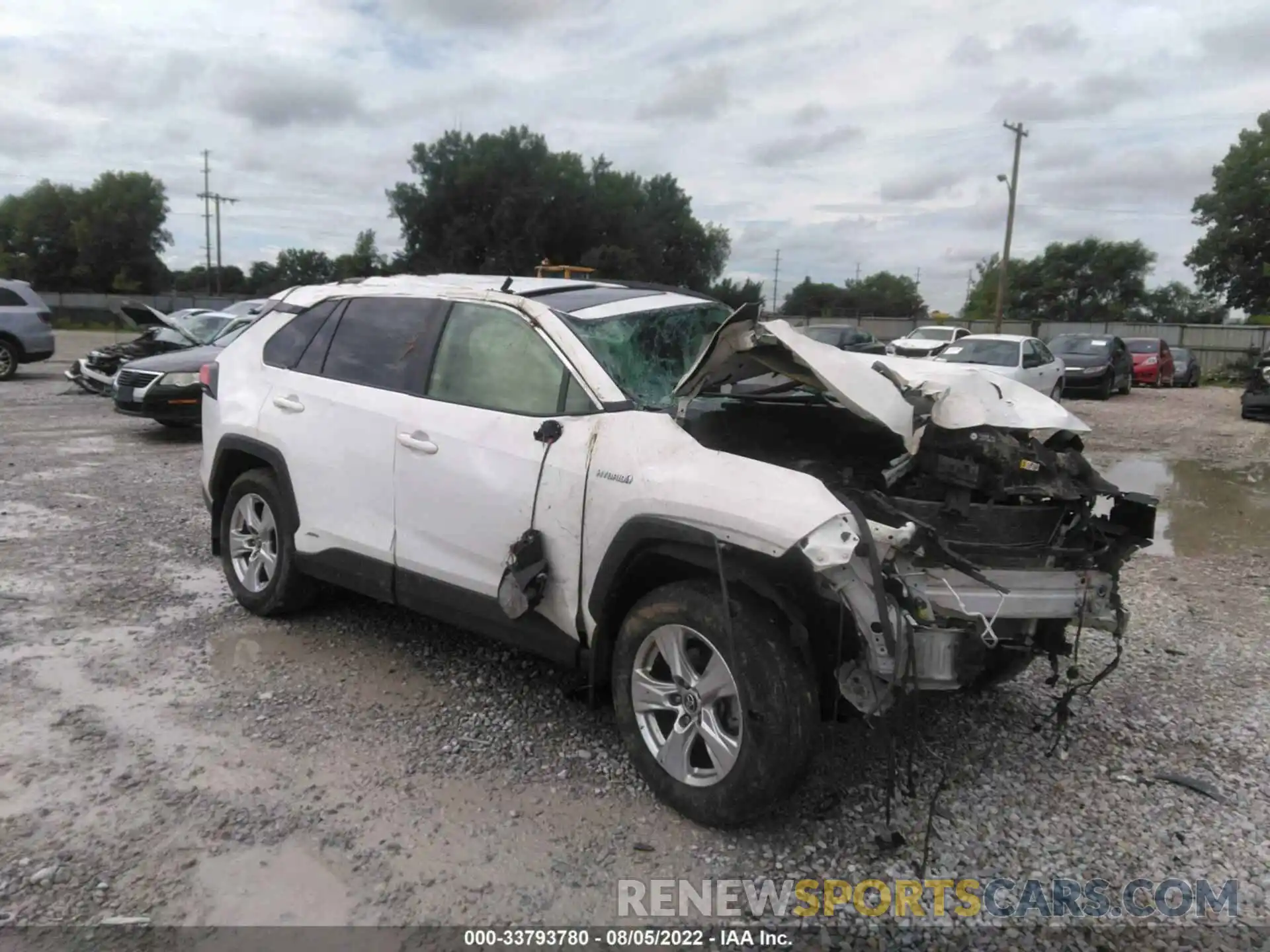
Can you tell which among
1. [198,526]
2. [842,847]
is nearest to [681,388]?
[842,847]

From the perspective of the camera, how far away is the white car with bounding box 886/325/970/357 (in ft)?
63.4

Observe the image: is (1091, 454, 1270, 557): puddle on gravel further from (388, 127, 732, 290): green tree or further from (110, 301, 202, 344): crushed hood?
(388, 127, 732, 290): green tree

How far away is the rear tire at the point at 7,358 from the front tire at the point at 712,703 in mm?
18897

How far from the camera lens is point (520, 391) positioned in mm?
3877

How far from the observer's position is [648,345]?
13.6ft

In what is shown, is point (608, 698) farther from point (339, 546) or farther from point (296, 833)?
point (339, 546)

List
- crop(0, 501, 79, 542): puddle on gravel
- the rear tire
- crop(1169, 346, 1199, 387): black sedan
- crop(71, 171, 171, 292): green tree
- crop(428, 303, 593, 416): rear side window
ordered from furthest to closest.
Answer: crop(71, 171, 171, 292): green tree, crop(1169, 346, 1199, 387): black sedan, the rear tire, crop(0, 501, 79, 542): puddle on gravel, crop(428, 303, 593, 416): rear side window

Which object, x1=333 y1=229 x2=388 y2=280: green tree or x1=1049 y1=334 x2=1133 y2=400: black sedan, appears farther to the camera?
x1=333 y1=229 x2=388 y2=280: green tree

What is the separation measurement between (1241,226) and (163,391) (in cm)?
5004

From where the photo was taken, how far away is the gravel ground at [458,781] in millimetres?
2916

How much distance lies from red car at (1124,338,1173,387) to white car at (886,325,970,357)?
15.9 feet

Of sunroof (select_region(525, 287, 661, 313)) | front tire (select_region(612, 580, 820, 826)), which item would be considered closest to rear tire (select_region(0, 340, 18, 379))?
sunroof (select_region(525, 287, 661, 313))

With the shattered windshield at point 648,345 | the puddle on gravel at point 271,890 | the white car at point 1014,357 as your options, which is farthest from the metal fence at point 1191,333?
the puddle on gravel at point 271,890

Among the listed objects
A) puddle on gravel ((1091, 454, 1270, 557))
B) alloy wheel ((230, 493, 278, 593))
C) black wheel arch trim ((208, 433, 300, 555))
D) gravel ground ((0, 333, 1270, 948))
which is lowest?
gravel ground ((0, 333, 1270, 948))
